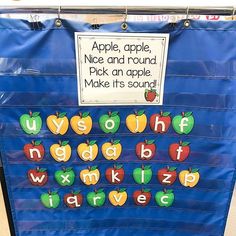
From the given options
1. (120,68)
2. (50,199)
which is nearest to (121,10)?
(120,68)

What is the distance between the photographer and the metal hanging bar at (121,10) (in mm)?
1038

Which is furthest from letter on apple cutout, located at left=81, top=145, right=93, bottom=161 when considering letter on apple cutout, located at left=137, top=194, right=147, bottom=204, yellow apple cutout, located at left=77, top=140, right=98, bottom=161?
letter on apple cutout, located at left=137, top=194, right=147, bottom=204

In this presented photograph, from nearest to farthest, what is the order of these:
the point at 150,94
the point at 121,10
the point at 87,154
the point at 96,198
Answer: the point at 121,10 < the point at 150,94 < the point at 87,154 < the point at 96,198

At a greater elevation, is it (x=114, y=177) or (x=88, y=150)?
(x=88, y=150)

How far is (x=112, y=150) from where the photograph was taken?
4.15 feet

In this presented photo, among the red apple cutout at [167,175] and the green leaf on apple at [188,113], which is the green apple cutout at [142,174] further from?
A: the green leaf on apple at [188,113]

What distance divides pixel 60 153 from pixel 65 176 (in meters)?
0.12

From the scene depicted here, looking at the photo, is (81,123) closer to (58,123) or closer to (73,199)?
(58,123)

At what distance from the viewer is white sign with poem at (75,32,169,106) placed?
107 centimetres

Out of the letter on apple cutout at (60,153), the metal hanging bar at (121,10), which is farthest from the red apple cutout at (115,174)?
the metal hanging bar at (121,10)

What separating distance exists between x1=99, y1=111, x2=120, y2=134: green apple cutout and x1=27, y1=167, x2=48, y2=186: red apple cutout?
35 cm

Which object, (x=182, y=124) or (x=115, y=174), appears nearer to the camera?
(x=182, y=124)

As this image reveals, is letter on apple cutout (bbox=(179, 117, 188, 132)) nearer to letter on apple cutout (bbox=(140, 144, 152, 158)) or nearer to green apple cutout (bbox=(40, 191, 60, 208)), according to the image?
letter on apple cutout (bbox=(140, 144, 152, 158))

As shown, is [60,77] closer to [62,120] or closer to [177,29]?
[62,120]
